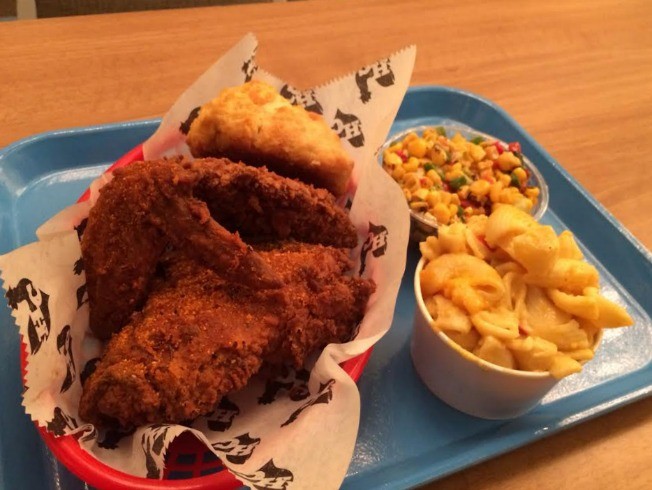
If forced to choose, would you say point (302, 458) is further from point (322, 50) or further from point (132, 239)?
point (322, 50)

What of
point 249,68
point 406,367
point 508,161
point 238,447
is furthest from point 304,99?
point 238,447

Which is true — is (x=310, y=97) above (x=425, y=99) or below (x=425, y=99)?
above

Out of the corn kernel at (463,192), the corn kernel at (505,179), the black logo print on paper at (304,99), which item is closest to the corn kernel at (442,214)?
the corn kernel at (463,192)

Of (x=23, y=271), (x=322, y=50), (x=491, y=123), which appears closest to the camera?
(x=23, y=271)

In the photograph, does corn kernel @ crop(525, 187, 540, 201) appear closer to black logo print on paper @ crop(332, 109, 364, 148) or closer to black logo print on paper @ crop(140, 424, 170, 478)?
black logo print on paper @ crop(332, 109, 364, 148)

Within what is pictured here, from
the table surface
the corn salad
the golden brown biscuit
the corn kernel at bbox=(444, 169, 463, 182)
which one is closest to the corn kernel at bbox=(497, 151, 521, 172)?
the corn salad

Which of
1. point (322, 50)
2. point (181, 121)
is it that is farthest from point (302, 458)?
point (322, 50)

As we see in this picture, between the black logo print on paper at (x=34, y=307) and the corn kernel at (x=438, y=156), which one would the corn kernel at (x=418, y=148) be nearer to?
the corn kernel at (x=438, y=156)

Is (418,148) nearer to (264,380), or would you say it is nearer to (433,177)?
(433,177)
